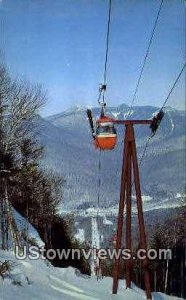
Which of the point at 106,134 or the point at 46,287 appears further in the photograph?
the point at 46,287

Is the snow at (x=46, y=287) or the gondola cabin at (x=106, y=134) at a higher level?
the gondola cabin at (x=106, y=134)

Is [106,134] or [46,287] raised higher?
[106,134]

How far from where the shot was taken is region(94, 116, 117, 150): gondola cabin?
977 cm

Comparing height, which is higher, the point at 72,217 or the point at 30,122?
the point at 30,122

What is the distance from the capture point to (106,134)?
32.0ft

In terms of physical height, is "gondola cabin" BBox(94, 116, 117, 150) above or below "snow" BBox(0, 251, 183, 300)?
above

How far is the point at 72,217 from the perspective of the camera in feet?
115

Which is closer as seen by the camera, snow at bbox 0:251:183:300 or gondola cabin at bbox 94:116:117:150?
snow at bbox 0:251:183:300

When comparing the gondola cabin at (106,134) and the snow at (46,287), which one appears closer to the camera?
the snow at (46,287)

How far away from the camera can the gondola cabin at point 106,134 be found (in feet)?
32.0

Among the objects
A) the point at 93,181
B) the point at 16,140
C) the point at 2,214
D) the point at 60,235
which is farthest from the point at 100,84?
the point at 93,181

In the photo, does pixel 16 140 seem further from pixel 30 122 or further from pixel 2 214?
pixel 2 214

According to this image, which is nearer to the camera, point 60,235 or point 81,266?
point 60,235

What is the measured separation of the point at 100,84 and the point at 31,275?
4.74 meters
